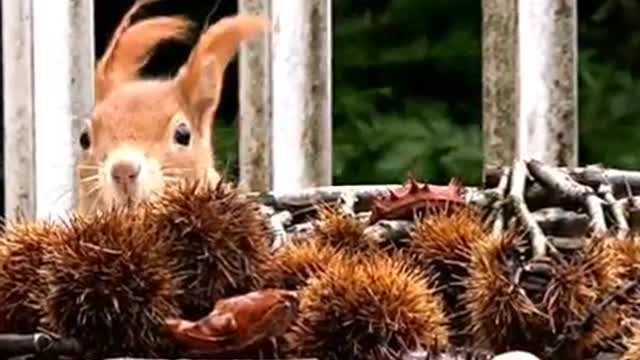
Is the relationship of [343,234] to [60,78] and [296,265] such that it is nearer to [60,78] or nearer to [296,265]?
[296,265]

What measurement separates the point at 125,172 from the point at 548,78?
0.50m

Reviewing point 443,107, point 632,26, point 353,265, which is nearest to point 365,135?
point 443,107

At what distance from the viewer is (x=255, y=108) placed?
6.32 feet

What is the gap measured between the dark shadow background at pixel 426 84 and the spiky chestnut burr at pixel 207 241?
192 cm

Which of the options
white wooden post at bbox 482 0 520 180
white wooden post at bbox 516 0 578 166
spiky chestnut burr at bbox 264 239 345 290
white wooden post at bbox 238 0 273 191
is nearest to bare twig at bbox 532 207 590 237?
spiky chestnut burr at bbox 264 239 345 290

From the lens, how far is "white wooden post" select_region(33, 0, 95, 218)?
1.80 meters

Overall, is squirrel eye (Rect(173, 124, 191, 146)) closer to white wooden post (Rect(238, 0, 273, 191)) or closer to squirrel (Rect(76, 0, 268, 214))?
squirrel (Rect(76, 0, 268, 214))

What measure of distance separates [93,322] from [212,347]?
0.17ft

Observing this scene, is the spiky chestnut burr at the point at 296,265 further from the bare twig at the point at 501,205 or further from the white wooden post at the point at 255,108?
the white wooden post at the point at 255,108

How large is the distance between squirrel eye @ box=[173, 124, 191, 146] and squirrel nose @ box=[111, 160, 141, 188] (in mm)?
141

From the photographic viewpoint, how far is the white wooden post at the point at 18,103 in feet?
6.33

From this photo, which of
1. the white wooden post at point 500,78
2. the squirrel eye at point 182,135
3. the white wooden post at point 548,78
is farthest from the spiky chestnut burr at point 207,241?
the white wooden post at point 500,78

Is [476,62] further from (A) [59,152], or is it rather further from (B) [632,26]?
(A) [59,152]

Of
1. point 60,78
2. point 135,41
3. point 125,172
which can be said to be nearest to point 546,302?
point 135,41
